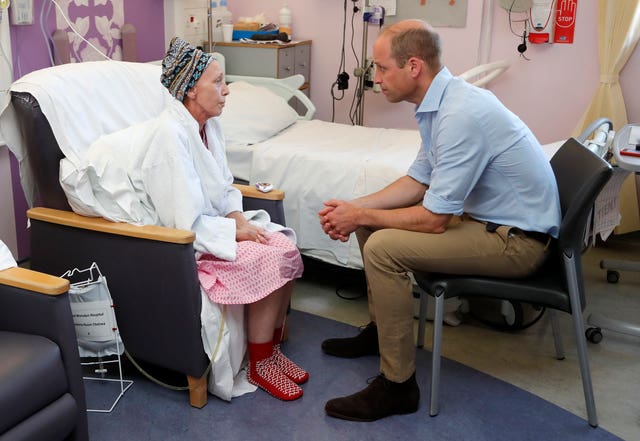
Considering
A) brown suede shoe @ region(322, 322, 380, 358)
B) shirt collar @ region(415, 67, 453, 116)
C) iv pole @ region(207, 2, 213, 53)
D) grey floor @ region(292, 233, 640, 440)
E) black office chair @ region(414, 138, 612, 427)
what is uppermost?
iv pole @ region(207, 2, 213, 53)

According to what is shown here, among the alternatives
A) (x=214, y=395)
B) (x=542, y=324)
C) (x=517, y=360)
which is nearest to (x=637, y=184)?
(x=542, y=324)

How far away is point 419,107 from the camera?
218cm

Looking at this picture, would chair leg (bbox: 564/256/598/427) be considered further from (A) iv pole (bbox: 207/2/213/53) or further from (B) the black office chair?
(A) iv pole (bbox: 207/2/213/53)

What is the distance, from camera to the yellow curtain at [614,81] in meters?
3.68

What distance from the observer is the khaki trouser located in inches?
82.6

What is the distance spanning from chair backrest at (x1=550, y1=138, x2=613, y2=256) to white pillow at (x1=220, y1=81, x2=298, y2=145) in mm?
1422

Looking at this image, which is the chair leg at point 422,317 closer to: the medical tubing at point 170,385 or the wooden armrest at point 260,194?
the wooden armrest at point 260,194

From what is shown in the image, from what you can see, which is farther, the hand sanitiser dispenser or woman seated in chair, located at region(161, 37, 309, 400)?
the hand sanitiser dispenser

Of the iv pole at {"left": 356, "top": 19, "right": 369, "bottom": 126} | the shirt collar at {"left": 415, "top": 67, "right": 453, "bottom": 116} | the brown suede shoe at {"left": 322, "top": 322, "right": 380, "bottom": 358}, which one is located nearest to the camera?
the shirt collar at {"left": 415, "top": 67, "right": 453, "bottom": 116}

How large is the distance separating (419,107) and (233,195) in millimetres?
713

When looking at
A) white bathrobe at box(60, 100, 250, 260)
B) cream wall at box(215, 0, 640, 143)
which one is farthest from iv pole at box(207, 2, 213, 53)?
white bathrobe at box(60, 100, 250, 260)

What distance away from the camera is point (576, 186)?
208 cm

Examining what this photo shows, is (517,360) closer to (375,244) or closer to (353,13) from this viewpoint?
(375,244)

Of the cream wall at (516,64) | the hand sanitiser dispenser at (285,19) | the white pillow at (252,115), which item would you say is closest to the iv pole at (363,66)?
the cream wall at (516,64)
